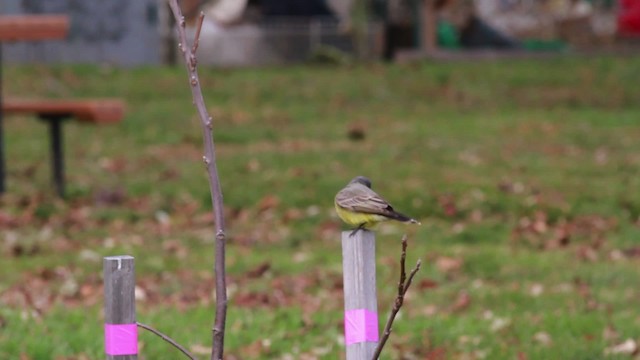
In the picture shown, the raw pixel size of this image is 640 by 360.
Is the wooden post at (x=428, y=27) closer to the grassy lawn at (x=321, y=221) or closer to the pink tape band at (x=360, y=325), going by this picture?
the grassy lawn at (x=321, y=221)

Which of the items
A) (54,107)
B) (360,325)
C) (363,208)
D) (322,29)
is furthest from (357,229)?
(322,29)

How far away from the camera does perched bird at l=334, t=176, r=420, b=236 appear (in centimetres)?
350

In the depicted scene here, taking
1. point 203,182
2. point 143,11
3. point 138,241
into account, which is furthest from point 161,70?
point 138,241

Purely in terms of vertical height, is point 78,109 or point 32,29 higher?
point 32,29

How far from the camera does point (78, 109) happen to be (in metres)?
11.0

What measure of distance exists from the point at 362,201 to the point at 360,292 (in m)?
0.25

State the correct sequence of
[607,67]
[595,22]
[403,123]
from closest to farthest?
[403,123] → [607,67] → [595,22]

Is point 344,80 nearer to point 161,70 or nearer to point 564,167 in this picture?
point 161,70

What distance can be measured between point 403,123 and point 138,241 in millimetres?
7903

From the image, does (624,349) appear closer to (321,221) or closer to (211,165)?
(211,165)

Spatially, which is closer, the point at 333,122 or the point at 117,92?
the point at 333,122

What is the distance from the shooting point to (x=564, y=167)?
13.0 metres

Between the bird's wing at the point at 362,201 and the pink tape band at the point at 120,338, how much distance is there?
645 mm

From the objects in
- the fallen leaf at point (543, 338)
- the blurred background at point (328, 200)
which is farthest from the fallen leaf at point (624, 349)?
the fallen leaf at point (543, 338)
